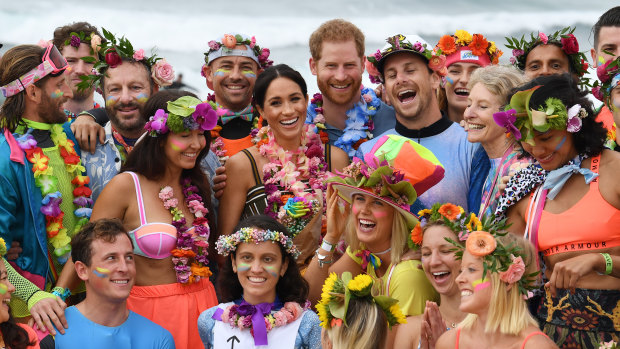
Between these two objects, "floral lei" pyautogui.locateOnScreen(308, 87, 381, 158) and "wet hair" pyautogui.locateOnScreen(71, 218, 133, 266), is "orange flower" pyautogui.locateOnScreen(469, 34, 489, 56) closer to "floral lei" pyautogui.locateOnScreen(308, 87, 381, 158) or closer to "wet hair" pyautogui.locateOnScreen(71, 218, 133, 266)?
"floral lei" pyautogui.locateOnScreen(308, 87, 381, 158)

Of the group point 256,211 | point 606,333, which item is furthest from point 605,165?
point 256,211

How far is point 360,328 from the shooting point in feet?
14.6

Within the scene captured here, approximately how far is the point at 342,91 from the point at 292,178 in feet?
3.87

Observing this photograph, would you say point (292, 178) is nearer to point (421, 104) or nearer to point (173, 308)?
point (421, 104)

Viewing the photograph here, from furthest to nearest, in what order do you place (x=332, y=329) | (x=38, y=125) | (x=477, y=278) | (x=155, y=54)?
(x=155, y=54)
(x=38, y=125)
(x=332, y=329)
(x=477, y=278)

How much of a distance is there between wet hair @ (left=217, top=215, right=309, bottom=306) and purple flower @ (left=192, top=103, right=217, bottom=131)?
0.80 metres

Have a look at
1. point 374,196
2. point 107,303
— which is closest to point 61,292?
point 107,303

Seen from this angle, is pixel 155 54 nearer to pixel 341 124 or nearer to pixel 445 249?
pixel 341 124

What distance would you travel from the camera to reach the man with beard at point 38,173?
18.5 feet

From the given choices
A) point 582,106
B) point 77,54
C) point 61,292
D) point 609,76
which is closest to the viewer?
point 582,106

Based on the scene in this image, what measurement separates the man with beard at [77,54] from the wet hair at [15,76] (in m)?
1.40

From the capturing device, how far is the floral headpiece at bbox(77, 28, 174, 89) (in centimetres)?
658

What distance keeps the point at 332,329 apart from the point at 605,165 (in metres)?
1.75

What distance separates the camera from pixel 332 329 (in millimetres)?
→ 4520
